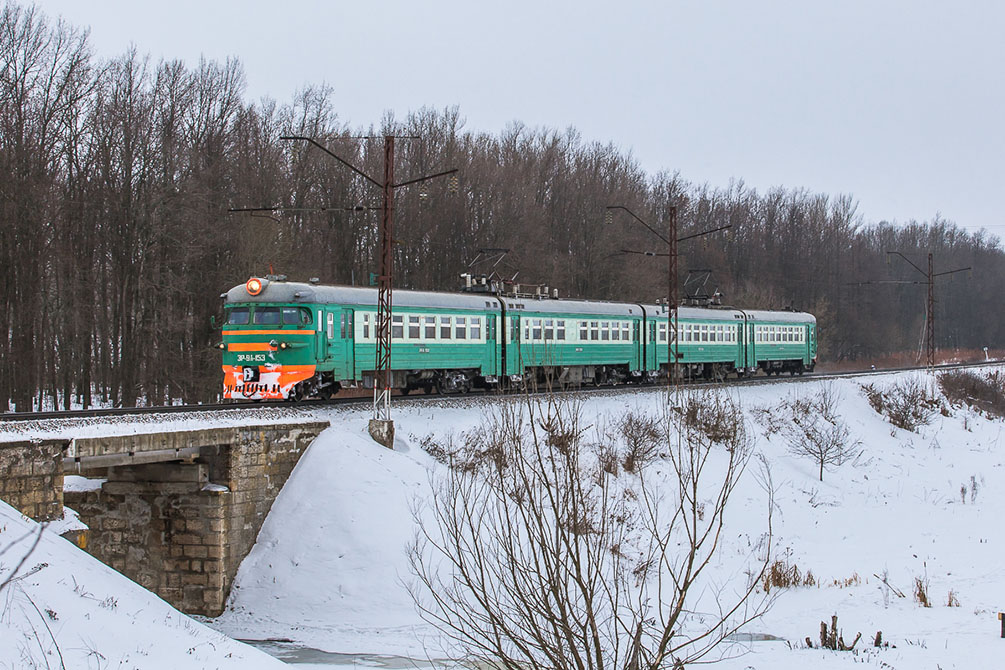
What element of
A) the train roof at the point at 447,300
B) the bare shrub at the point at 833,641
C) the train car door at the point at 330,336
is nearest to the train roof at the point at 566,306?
the train roof at the point at 447,300

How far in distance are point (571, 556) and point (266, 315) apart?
15400 mm

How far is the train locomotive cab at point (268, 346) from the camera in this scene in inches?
877

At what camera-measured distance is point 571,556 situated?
8.25 m

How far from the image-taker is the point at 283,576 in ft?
58.6

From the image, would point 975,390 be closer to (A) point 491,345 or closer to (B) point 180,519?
(A) point 491,345

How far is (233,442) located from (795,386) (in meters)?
25.7

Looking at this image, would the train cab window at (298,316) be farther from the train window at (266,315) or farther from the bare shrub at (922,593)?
the bare shrub at (922,593)

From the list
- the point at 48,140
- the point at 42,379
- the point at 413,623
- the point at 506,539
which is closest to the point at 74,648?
the point at 506,539

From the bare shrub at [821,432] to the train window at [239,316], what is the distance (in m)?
16.9

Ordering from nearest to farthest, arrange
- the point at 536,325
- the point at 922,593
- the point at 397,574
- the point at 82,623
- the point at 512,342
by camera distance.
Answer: the point at 82,623 → the point at 397,574 → the point at 922,593 → the point at 512,342 → the point at 536,325

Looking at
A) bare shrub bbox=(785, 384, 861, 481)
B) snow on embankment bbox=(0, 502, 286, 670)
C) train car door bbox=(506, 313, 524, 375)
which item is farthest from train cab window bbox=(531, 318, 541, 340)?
snow on embankment bbox=(0, 502, 286, 670)

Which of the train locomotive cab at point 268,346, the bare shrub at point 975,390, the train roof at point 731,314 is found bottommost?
the bare shrub at point 975,390

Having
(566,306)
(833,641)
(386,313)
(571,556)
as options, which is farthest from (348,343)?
→ (571,556)

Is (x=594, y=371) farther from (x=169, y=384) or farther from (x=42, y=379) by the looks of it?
(x=42, y=379)
